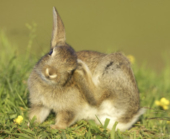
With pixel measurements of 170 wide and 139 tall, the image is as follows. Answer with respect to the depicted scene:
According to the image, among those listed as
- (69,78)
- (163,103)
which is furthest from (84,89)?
(163,103)

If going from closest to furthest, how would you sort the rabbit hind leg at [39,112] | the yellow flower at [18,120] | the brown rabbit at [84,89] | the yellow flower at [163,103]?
the yellow flower at [18,120]
the brown rabbit at [84,89]
the rabbit hind leg at [39,112]
the yellow flower at [163,103]

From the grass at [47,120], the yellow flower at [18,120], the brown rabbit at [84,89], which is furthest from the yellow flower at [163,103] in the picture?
the yellow flower at [18,120]

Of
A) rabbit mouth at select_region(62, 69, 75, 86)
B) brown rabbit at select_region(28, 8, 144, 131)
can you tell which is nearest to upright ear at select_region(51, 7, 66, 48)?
brown rabbit at select_region(28, 8, 144, 131)

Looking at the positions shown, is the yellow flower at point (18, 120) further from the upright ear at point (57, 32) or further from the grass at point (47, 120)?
the upright ear at point (57, 32)

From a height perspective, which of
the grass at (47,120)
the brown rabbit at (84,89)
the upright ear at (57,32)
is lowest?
the grass at (47,120)

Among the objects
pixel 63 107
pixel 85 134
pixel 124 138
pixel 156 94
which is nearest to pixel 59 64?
pixel 63 107

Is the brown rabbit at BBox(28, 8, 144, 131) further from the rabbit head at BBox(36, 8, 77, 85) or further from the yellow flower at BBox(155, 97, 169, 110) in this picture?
the yellow flower at BBox(155, 97, 169, 110)

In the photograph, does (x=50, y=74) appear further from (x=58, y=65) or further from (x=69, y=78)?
(x=69, y=78)
